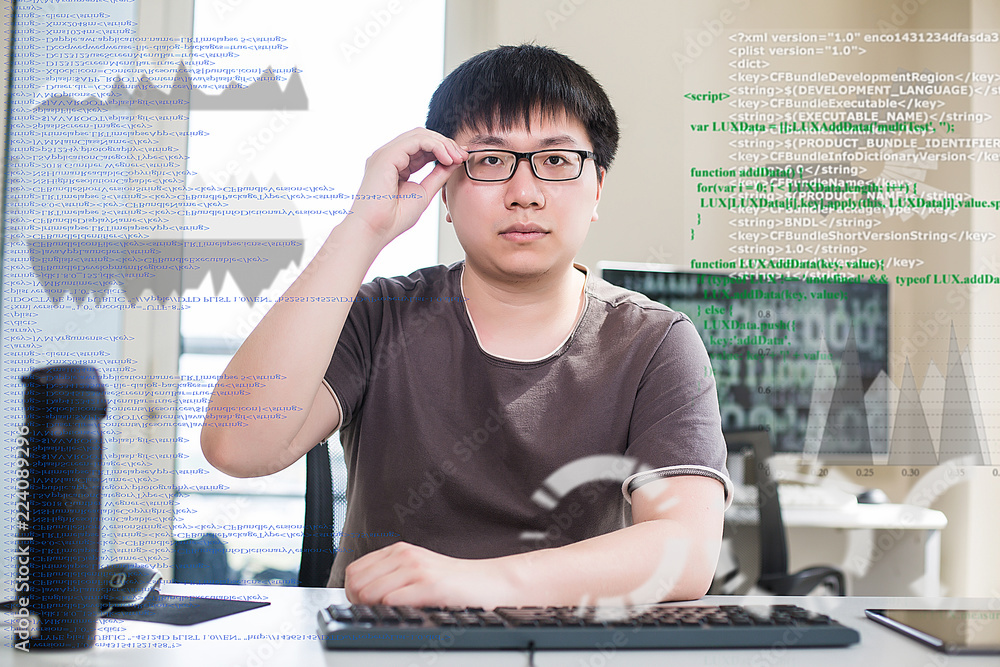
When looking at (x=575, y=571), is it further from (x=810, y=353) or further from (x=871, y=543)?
(x=871, y=543)

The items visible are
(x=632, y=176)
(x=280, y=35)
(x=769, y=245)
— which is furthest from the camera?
(x=632, y=176)

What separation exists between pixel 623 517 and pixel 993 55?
62 centimetres

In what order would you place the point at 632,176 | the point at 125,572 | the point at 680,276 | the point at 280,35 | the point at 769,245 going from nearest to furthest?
1. the point at 125,572
2. the point at 280,35
3. the point at 769,245
4. the point at 680,276
5. the point at 632,176

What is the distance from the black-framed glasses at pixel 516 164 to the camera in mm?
686

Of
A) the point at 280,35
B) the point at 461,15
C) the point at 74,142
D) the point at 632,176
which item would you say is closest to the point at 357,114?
the point at 280,35

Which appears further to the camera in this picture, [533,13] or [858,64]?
[533,13]

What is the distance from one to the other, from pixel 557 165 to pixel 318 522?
0.53 meters

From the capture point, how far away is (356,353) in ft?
Result: 2.29

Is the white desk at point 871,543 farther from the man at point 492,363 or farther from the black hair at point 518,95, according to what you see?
the black hair at point 518,95

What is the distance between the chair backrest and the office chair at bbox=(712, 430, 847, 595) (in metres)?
0.74

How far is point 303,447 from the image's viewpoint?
2.15 ft

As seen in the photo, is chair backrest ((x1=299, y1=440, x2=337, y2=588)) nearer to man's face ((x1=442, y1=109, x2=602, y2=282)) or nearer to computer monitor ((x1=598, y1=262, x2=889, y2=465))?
man's face ((x1=442, y1=109, x2=602, y2=282))

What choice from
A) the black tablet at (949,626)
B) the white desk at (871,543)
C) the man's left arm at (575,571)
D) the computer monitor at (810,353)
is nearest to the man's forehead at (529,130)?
the computer monitor at (810,353)

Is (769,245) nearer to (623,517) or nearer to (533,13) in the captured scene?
(623,517)
